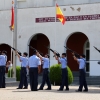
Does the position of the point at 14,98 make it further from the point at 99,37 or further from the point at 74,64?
the point at 74,64

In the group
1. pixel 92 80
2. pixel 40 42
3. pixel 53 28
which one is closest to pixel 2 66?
pixel 92 80

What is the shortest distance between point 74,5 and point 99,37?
3075 mm

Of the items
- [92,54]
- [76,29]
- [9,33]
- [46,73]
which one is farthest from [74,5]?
[46,73]

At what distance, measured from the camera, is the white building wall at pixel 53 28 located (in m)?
31.6

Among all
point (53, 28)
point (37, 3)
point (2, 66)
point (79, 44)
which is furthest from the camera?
point (79, 44)

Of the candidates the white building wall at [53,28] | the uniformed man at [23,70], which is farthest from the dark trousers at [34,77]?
the white building wall at [53,28]

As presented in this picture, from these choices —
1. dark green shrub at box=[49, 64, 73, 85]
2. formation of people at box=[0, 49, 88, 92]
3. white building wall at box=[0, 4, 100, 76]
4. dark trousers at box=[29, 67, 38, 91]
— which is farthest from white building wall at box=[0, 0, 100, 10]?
dark trousers at box=[29, 67, 38, 91]

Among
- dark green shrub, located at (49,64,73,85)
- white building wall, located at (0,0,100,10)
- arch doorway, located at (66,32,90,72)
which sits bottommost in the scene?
dark green shrub, located at (49,64,73,85)

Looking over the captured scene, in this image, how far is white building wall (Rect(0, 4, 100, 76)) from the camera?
31641 mm

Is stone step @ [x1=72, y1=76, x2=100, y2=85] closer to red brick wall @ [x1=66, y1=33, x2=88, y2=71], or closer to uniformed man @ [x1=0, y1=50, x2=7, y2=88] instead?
red brick wall @ [x1=66, y1=33, x2=88, y2=71]

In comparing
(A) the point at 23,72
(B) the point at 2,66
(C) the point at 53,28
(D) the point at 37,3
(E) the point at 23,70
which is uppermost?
(D) the point at 37,3

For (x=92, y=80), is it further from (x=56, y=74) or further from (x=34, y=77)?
(x=34, y=77)

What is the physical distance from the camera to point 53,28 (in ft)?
109

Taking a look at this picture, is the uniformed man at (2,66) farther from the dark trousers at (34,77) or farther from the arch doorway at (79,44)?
the arch doorway at (79,44)
